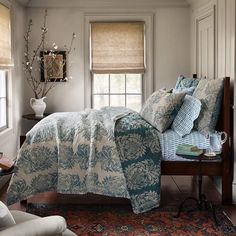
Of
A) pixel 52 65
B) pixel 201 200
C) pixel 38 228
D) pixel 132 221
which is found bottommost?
pixel 132 221

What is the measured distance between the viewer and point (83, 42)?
6.07 meters

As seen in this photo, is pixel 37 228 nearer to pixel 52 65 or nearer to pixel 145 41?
pixel 52 65

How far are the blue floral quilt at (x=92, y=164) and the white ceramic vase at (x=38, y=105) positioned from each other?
2.01m

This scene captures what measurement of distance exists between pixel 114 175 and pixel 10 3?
2876 mm

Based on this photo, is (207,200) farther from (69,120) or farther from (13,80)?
(13,80)

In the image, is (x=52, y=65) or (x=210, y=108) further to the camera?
(x=52, y=65)

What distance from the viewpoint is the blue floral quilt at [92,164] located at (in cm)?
365

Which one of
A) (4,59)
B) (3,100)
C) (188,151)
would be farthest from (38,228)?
(3,100)

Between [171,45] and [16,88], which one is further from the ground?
[171,45]

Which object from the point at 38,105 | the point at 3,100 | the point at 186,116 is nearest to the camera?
the point at 186,116

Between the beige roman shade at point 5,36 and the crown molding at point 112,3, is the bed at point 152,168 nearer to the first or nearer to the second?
the beige roman shade at point 5,36

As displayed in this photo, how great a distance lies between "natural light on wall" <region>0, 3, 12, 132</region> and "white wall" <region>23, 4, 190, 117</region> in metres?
0.93

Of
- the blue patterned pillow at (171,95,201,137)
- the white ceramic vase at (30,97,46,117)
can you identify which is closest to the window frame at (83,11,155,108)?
the white ceramic vase at (30,97,46,117)

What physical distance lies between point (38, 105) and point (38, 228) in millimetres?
4076
